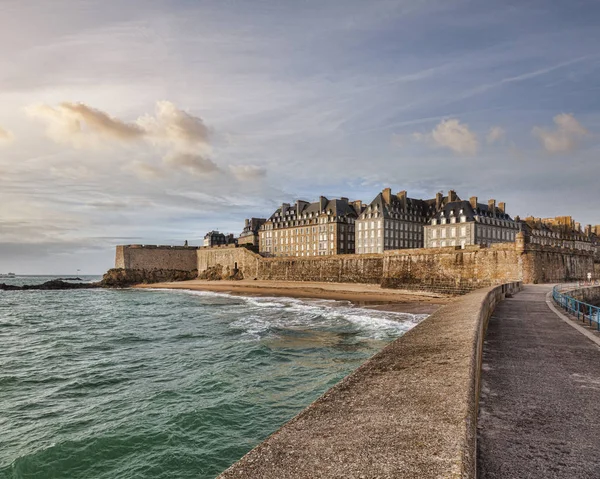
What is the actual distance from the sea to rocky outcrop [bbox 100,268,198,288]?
61052mm

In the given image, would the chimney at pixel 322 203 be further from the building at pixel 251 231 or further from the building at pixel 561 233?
the building at pixel 561 233

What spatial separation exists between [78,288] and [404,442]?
88.2 metres

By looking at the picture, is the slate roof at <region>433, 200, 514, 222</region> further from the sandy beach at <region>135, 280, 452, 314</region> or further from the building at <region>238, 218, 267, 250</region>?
the building at <region>238, 218, 267, 250</region>

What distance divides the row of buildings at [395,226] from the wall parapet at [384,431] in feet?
202

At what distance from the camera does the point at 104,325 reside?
25.8m

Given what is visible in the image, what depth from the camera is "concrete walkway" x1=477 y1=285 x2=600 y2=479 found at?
3.17 m

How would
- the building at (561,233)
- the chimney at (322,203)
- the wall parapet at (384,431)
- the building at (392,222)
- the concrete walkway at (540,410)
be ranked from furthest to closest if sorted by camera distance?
the building at (561,233) < the chimney at (322,203) < the building at (392,222) < the concrete walkway at (540,410) < the wall parapet at (384,431)

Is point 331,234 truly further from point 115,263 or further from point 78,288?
point 78,288

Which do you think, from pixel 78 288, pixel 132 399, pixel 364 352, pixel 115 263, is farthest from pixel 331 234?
pixel 132 399

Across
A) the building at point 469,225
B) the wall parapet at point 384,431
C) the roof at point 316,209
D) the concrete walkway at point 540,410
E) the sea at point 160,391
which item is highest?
the roof at point 316,209

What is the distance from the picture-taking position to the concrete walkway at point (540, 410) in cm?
317

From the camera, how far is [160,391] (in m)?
10.9

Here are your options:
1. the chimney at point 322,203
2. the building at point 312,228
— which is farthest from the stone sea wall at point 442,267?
the chimney at point 322,203

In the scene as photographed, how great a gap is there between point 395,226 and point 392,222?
105cm
